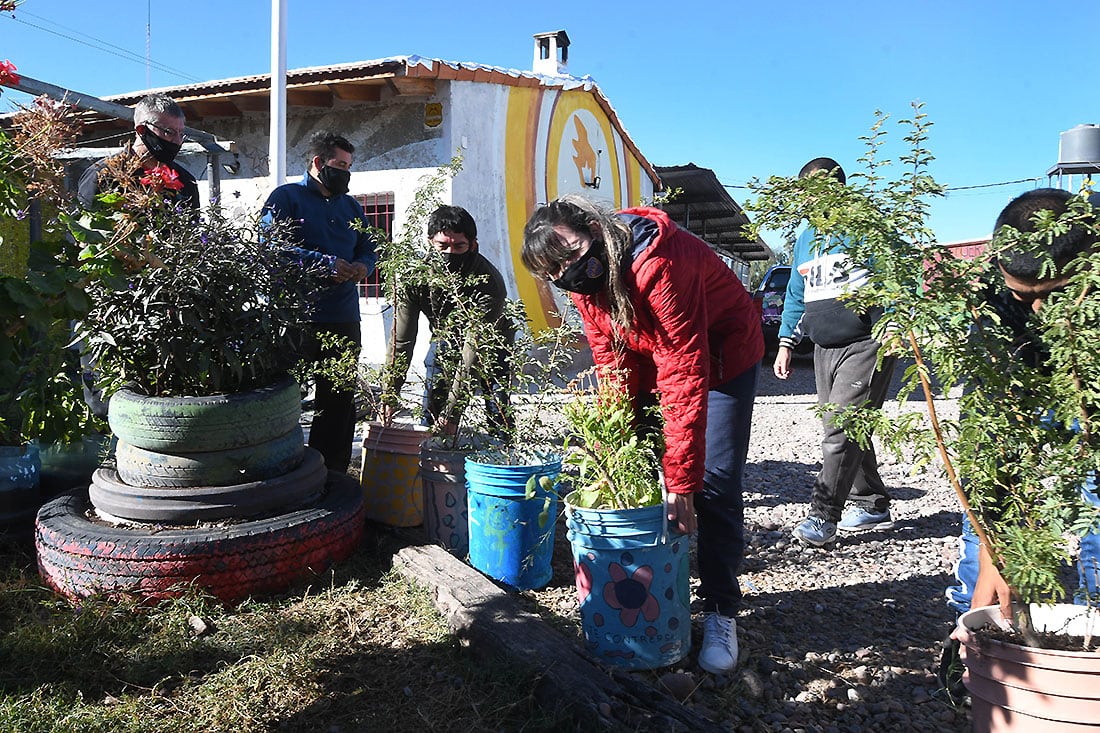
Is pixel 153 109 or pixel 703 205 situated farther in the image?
pixel 703 205

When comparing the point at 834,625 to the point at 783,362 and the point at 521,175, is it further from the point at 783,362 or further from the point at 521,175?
the point at 521,175

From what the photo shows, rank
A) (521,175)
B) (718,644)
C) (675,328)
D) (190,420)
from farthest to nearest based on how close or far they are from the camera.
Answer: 1. (521,175)
2. (190,420)
3. (718,644)
4. (675,328)

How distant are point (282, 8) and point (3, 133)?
282 inches

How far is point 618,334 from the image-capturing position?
262 cm

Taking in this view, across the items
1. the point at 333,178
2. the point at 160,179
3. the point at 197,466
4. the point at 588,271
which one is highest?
the point at 333,178

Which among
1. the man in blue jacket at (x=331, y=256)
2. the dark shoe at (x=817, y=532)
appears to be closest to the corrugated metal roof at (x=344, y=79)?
the man in blue jacket at (x=331, y=256)

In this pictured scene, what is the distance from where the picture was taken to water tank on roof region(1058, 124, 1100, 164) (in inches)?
354

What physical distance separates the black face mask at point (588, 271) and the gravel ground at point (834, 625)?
1.16 meters

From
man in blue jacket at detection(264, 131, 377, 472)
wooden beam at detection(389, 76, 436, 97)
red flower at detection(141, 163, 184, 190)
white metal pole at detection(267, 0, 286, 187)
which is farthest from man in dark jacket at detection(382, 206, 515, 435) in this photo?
wooden beam at detection(389, 76, 436, 97)

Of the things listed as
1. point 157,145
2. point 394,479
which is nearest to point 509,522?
point 394,479

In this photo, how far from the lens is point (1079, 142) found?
977 cm

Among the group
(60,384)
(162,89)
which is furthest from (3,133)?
(162,89)

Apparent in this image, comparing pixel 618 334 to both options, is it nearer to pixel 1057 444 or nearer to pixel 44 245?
pixel 1057 444

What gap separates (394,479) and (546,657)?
1.77 meters
